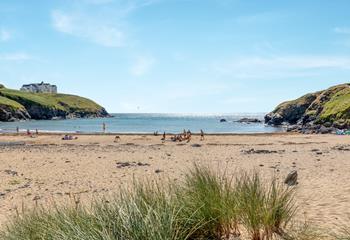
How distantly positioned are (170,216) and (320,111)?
87.2m

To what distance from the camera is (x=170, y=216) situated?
16.7 ft

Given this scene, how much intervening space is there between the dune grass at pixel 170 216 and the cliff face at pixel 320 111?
208 feet

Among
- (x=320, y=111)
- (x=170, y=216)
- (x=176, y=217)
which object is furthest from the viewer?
(x=320, y=111)

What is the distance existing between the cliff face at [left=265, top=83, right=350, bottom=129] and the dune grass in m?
63.5

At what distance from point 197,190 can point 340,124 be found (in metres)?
65.3

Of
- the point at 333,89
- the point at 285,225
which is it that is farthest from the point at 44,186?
the point at 333,89

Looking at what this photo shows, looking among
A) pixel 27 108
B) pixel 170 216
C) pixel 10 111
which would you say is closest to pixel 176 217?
pixel 170 216

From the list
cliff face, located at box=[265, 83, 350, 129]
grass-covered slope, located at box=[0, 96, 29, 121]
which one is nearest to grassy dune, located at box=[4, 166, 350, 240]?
cliff face, located at box=[265, 83, 350, 129]

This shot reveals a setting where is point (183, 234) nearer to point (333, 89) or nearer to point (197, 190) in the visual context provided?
point (197, 190)

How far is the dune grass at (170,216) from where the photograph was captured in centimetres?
487

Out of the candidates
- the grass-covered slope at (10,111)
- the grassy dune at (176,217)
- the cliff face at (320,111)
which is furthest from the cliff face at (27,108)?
the grassy dune at (176,217)

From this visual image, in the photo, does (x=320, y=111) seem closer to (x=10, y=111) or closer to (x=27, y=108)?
(x=10, y=111)

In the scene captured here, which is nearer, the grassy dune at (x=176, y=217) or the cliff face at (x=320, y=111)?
the grassy dune at (x=176, y=217)

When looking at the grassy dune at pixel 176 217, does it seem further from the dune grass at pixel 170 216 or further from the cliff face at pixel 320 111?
the cliff face at pixel 320 111
